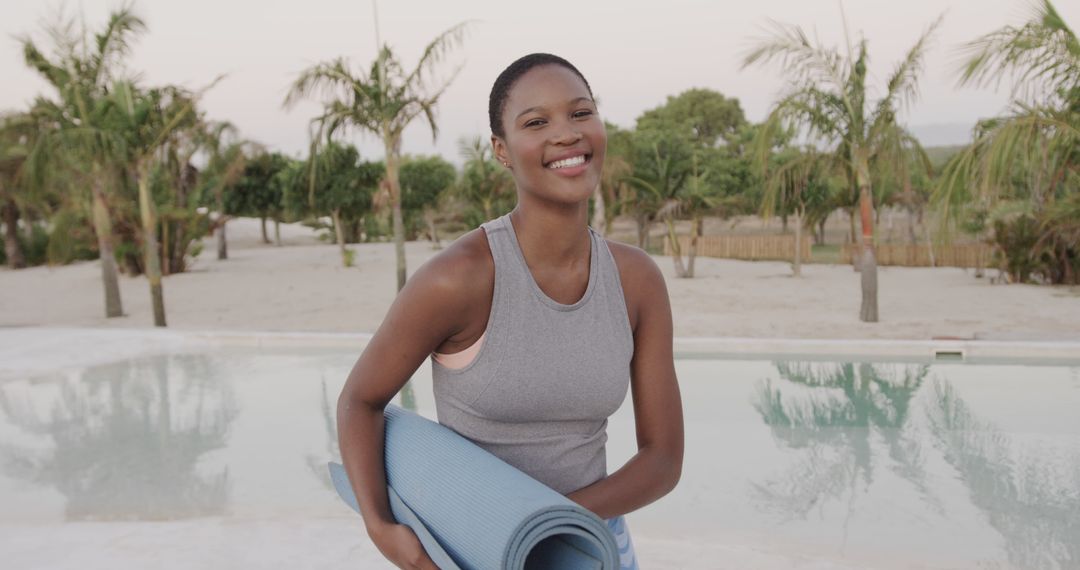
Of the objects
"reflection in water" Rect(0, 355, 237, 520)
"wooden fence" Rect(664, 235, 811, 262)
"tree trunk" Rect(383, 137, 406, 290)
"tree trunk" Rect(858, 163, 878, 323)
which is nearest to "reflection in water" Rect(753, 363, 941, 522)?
"reflection in water" Rect(0, 355, 237, 520)

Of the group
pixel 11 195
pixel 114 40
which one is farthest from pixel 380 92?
pixel 11 195

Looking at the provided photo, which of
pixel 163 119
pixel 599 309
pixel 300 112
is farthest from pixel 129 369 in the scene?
pixel 599 309

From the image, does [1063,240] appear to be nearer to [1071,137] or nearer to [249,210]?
[1071,137]

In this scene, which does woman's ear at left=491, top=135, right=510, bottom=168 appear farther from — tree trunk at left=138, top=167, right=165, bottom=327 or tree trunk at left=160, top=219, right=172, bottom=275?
tree trunk at left=160, top=219, right=172, bottom=275

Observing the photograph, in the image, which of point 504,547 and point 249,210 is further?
point 249,210

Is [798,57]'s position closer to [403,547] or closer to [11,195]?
[403,547]

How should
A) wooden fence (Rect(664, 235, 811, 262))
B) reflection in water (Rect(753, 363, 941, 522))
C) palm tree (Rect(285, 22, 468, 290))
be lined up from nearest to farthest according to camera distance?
reflection in water (Rect(753, 363, 941, 522))
palm tree (Rect(285, 22, 468, 290))
wooden fence (Rect(664, 235, 811, 262))

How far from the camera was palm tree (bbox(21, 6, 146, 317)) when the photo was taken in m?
10.9

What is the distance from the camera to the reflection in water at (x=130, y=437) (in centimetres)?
499

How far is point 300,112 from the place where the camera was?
40.1 feet

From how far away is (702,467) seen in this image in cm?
539

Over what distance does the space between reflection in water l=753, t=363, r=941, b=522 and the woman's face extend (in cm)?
367

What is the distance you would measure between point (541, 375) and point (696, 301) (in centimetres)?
1423

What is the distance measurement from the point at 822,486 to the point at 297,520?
2873mm
